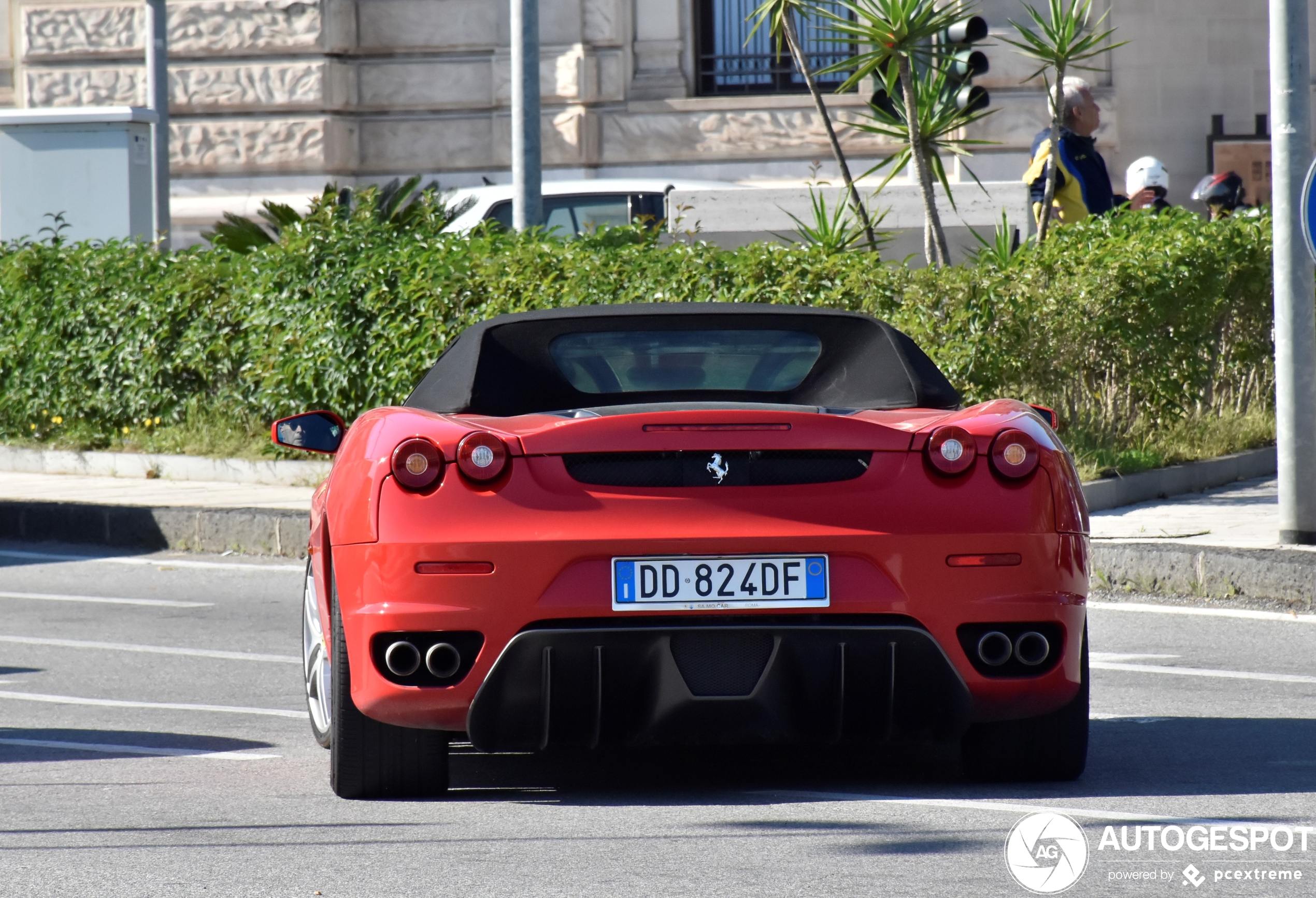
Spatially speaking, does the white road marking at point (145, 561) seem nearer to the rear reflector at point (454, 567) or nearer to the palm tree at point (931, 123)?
the palm tree at point (931, 123)

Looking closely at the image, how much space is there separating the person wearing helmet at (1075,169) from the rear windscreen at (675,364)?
8136 millimetres

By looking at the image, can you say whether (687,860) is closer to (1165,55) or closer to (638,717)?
(638,717)

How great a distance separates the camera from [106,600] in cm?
951

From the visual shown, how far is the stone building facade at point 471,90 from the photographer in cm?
2366

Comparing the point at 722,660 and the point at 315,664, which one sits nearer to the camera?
the point at 722,660

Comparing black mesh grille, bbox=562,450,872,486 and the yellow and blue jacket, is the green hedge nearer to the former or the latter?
the yellow and blue jacket

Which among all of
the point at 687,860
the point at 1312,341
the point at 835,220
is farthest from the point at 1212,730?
the point at 835,220

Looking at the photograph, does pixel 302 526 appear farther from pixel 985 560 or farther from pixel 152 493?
pixel 985 560

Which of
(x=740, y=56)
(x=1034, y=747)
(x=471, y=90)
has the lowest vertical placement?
(x=1034, y=747)

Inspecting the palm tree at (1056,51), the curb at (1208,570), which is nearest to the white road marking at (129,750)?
the curb at (1208,570)

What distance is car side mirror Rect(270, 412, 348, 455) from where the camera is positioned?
5.77m

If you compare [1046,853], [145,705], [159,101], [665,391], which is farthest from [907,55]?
[1046,853]

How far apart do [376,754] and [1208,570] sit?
16.3 ft

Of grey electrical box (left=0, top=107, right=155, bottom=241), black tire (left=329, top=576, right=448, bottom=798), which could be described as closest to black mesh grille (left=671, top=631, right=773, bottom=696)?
black tire (left=329, top=576, right=448, bottom=798)
